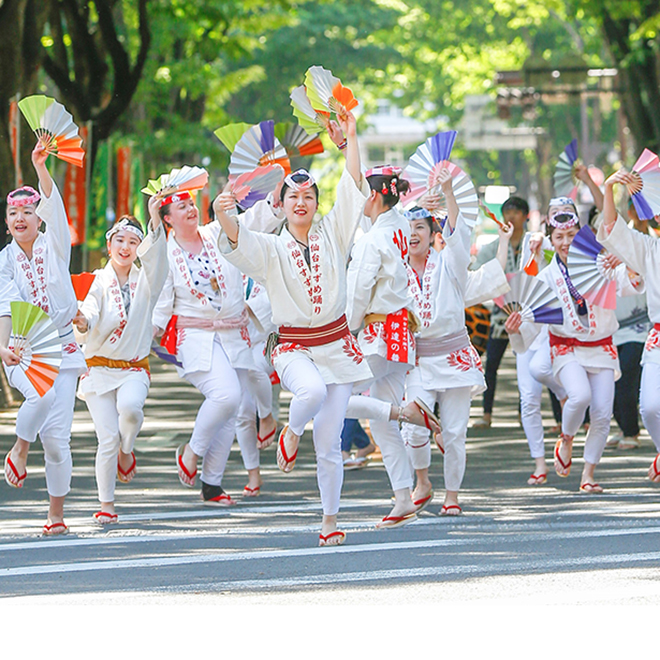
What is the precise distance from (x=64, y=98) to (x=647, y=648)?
17.2 metres

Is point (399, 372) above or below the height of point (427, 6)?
below

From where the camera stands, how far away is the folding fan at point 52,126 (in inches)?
334

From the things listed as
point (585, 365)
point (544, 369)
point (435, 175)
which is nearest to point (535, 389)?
point (544, 369)

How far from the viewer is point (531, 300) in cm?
988

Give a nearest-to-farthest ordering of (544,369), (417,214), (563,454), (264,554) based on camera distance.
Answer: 1. (264,554)
2. (417,214)
3. (563,454)
4. (544,369)

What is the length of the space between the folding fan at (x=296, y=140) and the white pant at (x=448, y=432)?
215cm

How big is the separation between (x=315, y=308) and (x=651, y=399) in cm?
274

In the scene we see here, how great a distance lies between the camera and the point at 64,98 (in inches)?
838

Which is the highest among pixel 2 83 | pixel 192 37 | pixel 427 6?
pixel 427 6

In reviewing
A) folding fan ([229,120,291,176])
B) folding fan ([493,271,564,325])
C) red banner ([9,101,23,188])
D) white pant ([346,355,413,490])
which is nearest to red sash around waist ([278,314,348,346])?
white pant ([346,355,413,490])

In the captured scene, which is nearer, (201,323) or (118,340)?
(118,340)

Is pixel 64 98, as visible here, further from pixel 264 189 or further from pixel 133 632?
pixel 133 632

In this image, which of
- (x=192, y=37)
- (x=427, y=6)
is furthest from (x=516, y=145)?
(x=192, y=37)

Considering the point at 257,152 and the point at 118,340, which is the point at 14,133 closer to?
the point at 257,152
